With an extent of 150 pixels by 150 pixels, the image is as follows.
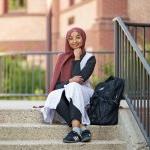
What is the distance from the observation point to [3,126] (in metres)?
7.19

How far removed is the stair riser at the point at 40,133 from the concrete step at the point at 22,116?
0.30 meters

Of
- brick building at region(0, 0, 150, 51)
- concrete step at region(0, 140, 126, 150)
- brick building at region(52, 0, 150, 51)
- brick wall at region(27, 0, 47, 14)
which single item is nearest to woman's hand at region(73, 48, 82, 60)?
concrete step at region(0, 140, 126, 150)

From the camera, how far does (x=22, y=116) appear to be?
294 inches

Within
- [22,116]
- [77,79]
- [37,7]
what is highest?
[37,7]

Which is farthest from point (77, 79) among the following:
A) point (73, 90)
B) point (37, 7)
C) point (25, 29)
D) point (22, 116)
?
point (37, 7)

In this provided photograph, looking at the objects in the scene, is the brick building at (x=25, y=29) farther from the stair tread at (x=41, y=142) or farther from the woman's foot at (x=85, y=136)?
the woman's foot at (x=85, y=136)

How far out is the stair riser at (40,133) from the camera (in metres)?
7.13

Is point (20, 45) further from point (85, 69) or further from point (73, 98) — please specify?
point (73, 98)

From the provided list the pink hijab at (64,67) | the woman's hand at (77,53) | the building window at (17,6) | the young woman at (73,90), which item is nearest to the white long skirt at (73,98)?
the young woman at (73,90)

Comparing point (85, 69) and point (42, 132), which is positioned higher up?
point (85, 69)

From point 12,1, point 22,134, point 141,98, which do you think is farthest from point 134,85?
point 12,1

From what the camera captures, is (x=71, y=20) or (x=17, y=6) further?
(x=17, y=6)

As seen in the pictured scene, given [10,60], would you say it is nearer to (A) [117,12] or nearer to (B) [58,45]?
(A) [117,12]

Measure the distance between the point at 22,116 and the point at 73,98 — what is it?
2.45 ft
